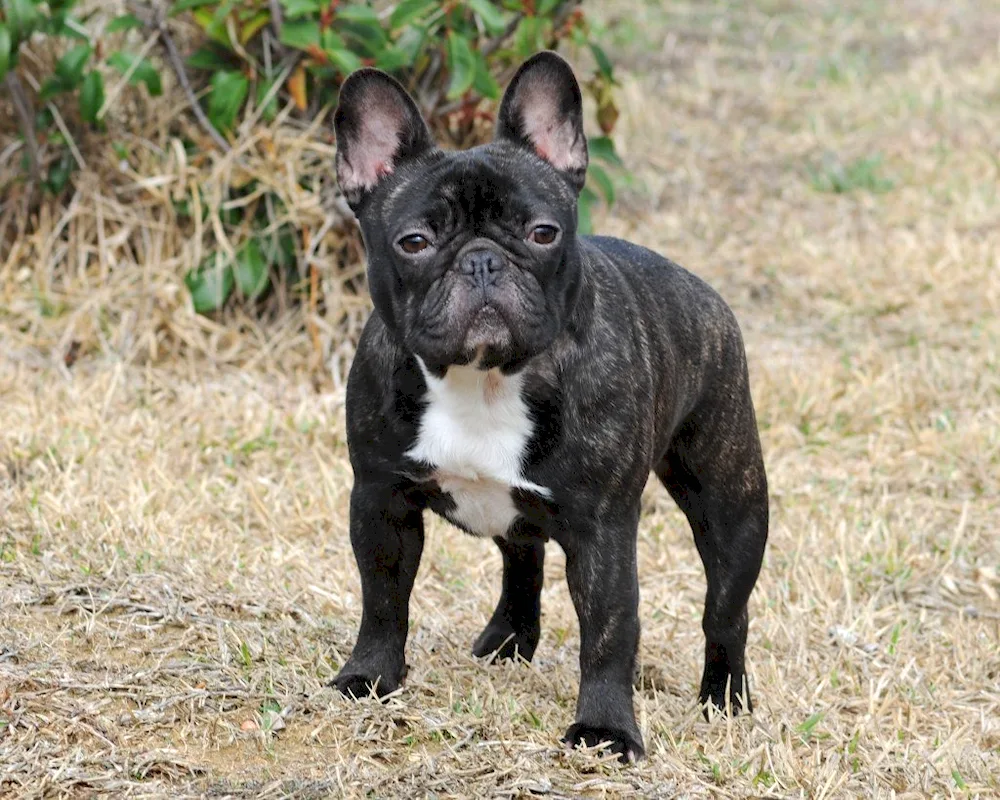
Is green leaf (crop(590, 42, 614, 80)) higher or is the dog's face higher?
green leaf (crop(590, 42, 614, 80))

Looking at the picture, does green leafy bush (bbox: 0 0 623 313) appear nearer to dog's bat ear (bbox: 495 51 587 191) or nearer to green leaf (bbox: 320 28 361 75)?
green leaf (bbox: 320 28 361 75)

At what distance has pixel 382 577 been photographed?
12.6 ft

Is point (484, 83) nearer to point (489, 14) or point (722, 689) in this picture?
point (489, 14)

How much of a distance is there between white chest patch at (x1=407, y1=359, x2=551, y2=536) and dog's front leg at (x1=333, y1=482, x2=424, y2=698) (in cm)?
17

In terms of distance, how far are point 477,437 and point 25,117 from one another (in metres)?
4.42

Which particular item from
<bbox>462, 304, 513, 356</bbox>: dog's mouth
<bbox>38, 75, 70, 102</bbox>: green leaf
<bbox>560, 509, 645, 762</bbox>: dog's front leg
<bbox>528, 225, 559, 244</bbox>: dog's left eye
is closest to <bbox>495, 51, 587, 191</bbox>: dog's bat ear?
<bbox>528, 225, 559, 244</bbox>: dog's left eye

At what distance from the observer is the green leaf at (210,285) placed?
7.14 meters

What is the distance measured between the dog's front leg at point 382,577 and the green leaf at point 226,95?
11.9 feet

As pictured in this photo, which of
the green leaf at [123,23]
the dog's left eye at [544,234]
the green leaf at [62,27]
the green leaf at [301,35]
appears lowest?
the green leaf at [62,27]

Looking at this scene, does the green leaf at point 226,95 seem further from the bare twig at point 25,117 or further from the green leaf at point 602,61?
the green leaf at point 602,61

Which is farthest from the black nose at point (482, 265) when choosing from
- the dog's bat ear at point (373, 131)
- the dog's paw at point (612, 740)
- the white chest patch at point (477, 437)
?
the dog's paw at point (612, 740)

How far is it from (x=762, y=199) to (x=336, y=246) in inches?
156

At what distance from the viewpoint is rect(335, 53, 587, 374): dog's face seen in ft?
11.3

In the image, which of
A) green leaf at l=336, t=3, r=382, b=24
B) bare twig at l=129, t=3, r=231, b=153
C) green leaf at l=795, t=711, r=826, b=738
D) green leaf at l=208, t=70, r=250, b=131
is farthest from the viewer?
bare twig at l=129, t=3, r=231, b=153
